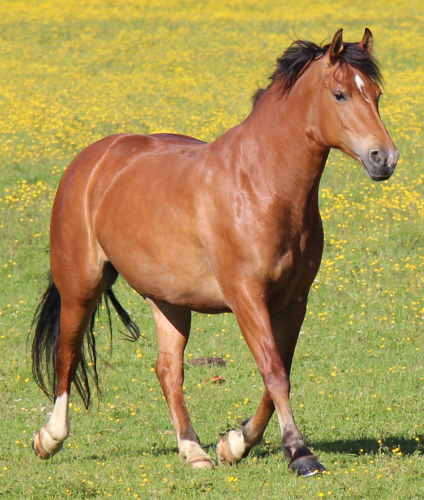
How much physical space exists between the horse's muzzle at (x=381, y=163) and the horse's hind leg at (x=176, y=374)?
6.94 ft

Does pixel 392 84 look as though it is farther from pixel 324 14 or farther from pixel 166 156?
pixel 166 156

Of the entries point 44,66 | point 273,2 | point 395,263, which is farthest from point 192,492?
point 273,2

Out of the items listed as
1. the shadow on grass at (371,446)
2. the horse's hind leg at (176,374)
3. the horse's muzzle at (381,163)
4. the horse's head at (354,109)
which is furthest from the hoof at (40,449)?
the horse's muzzle at (381,163)

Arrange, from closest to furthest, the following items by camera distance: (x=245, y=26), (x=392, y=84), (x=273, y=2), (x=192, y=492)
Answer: (x=192, y=492) < (x=392, y=84) < (x=245, y=26) < (x=273, y=2)

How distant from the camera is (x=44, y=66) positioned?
22703mm

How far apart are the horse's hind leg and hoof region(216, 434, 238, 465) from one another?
8cm

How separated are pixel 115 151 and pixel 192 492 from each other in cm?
278

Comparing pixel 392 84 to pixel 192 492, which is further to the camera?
pixel 392 84

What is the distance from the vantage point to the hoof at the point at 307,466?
16.0ft

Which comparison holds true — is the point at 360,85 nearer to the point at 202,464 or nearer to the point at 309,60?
the point at 309,60

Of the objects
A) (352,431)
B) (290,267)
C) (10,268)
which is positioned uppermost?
(290,267)

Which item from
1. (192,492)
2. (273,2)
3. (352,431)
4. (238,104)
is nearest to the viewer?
(192,492)

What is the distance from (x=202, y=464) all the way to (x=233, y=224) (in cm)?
169

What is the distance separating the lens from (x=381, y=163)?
452 centimetres
